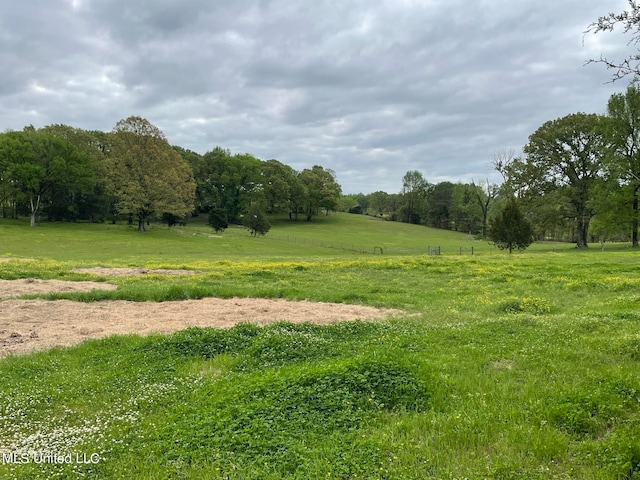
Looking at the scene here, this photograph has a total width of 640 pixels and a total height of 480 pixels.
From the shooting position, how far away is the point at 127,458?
4637mm

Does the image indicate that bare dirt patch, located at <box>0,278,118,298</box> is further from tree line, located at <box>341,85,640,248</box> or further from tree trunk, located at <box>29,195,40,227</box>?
tree trunk, located at <box>29,195,40,227</box>

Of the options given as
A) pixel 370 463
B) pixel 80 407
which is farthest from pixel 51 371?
pixel 370 463

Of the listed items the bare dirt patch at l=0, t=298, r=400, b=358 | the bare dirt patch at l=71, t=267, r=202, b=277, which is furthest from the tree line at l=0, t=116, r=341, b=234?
the bare dirt patch at l=0, t=298, r=400, b=358

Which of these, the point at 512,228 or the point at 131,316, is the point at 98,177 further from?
the point at 131,316

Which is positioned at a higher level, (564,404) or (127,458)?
(564,404)

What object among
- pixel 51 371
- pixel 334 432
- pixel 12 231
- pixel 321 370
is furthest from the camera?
pixel 12 231

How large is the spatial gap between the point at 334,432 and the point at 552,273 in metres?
20.6

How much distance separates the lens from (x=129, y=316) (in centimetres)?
1255

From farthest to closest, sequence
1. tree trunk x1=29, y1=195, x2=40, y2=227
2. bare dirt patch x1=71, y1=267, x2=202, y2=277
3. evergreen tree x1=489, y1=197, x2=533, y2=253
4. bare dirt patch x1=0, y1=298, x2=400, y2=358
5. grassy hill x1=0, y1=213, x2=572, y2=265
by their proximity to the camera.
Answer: tree trunk x1=29, y1=195, x2=40, y2=227, evergreen tree x1=489, y1=197, x2=533, y2=253, grassy hill x1=0, y1=213, x2=572, y2=265, bare dirt patch x1=71, y1=267, x2=202, y2=277, bare dirt patch x1=0, y1=298, x2=400, y2=358

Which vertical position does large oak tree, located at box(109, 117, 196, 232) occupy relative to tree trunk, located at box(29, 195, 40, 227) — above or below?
above

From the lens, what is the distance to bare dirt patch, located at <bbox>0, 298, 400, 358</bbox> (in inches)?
399

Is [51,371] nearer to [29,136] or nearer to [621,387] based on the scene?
[621,387]

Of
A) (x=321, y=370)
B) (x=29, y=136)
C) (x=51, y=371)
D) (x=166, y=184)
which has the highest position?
(x=29, y=136)

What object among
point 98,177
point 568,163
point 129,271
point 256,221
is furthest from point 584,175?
point 98,177
